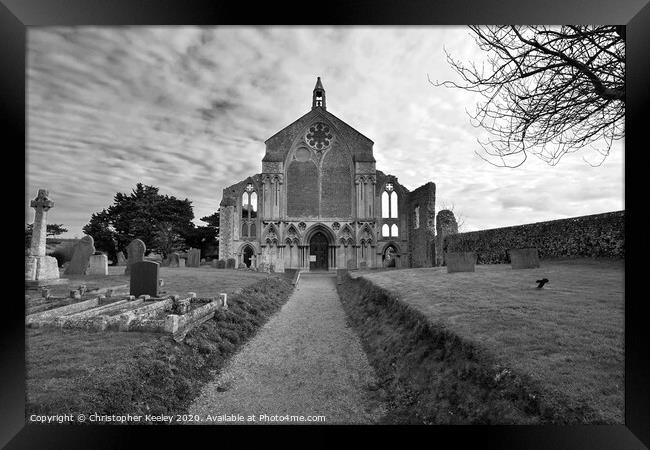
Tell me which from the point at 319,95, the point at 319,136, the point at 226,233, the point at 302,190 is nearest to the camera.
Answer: the point at 226,233

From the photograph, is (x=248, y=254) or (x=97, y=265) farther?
(x=248, y=254)

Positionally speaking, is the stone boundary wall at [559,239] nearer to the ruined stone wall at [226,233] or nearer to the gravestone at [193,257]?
the gravestone at [193,257]

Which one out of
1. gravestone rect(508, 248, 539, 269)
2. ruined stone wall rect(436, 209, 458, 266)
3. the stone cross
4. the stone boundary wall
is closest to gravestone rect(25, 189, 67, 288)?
the stone cross

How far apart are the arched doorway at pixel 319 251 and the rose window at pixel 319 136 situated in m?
8.33

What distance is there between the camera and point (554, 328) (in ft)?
13.4

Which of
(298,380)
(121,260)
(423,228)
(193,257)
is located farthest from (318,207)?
(298,380)

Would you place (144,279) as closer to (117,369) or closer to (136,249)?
(117,369)

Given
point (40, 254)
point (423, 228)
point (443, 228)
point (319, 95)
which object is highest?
point (319, 95)

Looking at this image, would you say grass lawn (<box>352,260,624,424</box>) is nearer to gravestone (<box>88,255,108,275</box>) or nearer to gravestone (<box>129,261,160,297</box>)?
gravestone (<box>129,261,160,297</box>)

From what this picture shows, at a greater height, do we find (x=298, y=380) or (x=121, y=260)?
(x=121, y=260)

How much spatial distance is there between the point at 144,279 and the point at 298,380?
5241mm

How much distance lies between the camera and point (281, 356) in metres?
5.77
